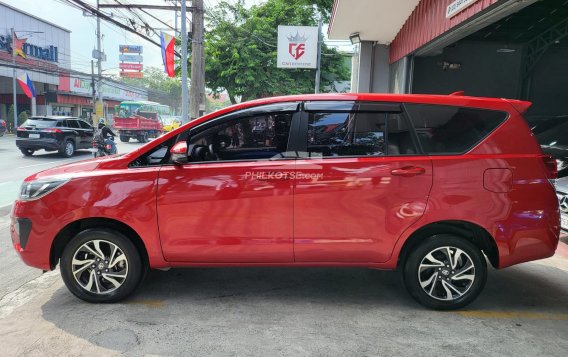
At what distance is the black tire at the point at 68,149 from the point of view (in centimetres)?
1620

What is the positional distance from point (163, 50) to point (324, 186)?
1352 centimetres

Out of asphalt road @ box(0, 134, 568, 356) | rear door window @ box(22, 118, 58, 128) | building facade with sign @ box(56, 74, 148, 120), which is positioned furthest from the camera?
building facade with sign @ box(56, 74, 148, 120)

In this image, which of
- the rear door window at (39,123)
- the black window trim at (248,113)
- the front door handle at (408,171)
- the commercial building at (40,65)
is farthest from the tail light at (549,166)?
the commercial building at (40,65)

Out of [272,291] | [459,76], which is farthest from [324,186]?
[459,76]

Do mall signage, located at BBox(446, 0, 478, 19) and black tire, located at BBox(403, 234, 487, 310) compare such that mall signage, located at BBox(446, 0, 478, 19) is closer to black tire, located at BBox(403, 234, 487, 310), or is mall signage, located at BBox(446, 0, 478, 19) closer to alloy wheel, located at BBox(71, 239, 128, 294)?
black tire, located at BBox(403, 234, 487, 310)

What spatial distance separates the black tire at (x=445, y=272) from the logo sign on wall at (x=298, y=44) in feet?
52.0

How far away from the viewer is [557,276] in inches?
178

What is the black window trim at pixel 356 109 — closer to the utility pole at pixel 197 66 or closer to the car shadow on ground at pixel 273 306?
the car shadow on ground at pixel 273 306

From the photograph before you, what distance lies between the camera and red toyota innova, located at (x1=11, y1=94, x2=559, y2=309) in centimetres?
345

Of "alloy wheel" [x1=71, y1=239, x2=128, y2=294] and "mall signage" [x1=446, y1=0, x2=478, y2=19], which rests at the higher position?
"mall signage" [x1=446, y1=0, x2=478, y2=19]

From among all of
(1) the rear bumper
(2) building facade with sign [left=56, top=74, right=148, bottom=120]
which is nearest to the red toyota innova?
(1) the rear bumper

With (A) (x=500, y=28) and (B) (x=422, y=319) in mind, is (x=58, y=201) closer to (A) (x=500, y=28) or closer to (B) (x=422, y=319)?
(B) (x=422, y=319)

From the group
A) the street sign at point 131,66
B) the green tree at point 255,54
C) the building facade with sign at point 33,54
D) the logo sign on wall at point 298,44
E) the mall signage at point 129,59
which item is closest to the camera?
the logo sign on wall at point 298,44

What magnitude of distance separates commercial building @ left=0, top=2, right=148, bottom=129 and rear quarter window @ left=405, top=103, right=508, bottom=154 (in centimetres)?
3100
